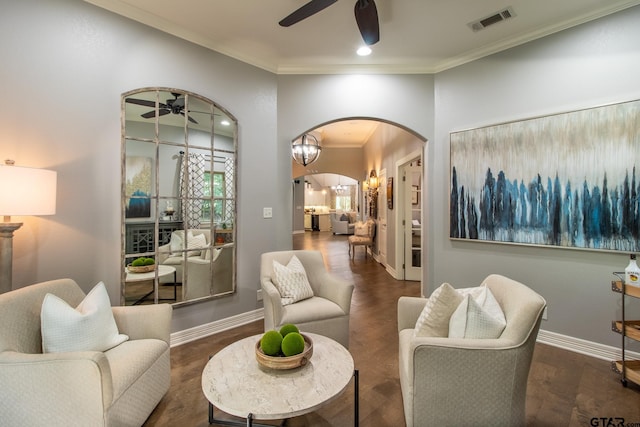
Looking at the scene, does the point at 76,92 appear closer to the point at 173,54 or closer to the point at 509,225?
the point at 173,54

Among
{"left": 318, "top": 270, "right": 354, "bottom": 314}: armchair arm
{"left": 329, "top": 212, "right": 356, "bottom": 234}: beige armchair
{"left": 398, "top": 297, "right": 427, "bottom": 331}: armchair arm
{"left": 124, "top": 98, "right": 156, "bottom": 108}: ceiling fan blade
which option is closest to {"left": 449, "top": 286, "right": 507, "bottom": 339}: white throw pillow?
{"left": 398, "top": 297, "right": 427, "bottom": 331}: armchair arm

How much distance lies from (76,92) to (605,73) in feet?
14.7

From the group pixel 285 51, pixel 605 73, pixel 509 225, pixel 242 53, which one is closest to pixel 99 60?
pixel 242 53

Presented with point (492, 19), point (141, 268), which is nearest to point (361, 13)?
point (492, 19)

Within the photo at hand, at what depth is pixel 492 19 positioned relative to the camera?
280cm

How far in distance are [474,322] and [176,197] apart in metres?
2.71

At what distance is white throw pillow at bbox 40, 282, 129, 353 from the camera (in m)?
1.59

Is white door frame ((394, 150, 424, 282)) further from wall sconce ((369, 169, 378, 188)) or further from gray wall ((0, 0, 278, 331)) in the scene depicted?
gray wall ((0, 0, 278, 331))

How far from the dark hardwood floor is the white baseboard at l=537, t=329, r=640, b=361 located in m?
0.08

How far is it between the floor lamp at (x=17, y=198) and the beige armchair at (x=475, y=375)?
2.38 m

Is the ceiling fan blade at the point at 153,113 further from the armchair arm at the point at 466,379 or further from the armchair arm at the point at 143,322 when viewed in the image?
the armchair arm at the point at 466,379

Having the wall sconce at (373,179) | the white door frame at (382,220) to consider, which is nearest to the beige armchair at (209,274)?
the white door frame at (382,220)

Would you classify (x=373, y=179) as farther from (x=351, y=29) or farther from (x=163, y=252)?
(x=163, y=252)

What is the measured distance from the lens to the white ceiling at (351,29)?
8.51 feet
